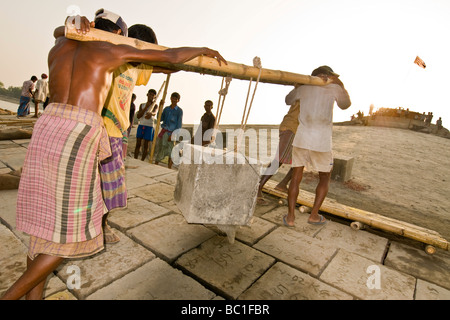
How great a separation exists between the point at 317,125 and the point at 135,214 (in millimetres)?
2537

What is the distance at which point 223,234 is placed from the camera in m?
2.74

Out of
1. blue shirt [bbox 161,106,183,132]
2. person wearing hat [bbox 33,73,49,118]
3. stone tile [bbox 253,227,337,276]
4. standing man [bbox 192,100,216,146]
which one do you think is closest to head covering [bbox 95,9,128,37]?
stone tile [bbox 253,227,337,276]

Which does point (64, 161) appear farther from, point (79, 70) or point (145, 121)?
point (145, 121)

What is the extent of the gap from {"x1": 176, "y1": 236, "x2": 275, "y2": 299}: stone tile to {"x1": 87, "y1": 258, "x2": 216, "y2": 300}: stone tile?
109 mm

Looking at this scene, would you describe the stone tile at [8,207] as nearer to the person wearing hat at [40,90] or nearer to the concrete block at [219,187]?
the concrete block at [219,187]

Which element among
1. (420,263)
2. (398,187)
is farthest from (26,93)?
(398,187)

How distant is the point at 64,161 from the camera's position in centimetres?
138

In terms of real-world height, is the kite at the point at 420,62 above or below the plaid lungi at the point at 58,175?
above

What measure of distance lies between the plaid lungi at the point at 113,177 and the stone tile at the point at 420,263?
2.82 meters

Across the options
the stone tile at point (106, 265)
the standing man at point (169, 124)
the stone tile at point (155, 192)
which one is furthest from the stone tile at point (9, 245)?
the standing man at point (169, 124)

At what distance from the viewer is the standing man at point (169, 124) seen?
6.16 metres
